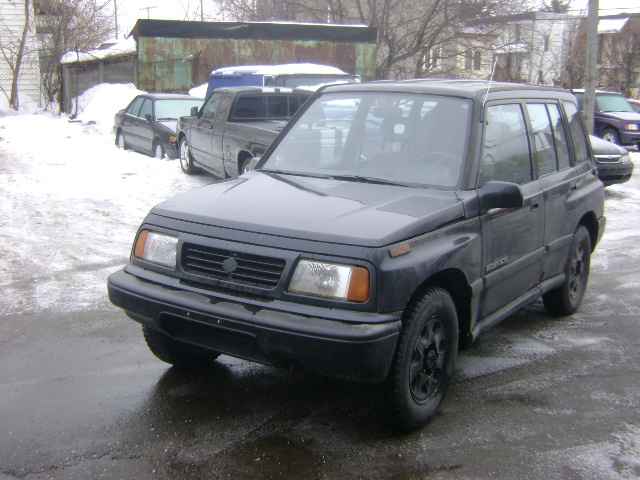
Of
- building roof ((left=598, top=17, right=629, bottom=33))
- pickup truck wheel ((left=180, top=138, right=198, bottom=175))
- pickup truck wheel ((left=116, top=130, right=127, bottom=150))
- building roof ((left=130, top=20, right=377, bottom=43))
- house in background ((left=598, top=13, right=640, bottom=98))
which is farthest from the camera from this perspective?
Result: building roof ((left=598, top=17, right=629, bottom=33))

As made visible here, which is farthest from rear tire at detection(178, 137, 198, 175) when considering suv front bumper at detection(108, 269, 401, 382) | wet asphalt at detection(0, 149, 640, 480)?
suv front bumper at detection(108, 269, 401, 382)

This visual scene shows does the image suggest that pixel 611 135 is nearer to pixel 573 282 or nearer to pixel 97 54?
pixel 573 282

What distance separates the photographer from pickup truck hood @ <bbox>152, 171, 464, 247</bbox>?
12.4 ft

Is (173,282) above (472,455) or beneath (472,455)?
above

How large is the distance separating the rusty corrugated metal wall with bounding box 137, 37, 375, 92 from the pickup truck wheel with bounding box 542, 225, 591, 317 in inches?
744

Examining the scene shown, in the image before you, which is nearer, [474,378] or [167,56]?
[474,378]

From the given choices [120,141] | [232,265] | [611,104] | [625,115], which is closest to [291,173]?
[232,265]

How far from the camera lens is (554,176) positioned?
5.54m

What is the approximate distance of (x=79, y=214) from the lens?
9.58m

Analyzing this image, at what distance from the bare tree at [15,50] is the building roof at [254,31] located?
514cm

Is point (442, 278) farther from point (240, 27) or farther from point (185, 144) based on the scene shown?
point (240, 27)

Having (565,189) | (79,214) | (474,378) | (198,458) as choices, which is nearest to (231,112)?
(79,214)

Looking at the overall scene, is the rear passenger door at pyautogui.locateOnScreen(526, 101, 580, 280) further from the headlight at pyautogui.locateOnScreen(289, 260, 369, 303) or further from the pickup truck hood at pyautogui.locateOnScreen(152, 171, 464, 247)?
the headlight at pyautogui.locateOnScreen(289, 260, 369, 303)

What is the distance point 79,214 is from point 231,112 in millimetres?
2867
